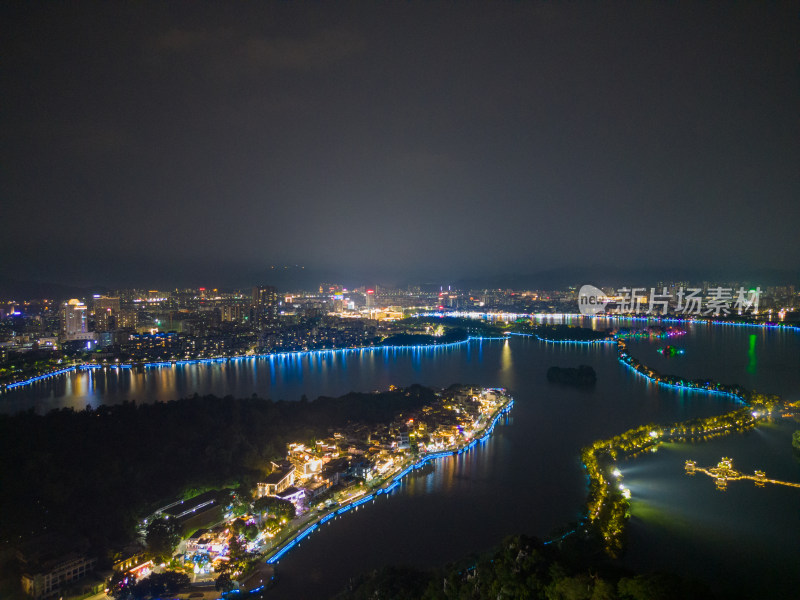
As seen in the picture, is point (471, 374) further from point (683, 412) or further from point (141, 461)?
point (141, 461)

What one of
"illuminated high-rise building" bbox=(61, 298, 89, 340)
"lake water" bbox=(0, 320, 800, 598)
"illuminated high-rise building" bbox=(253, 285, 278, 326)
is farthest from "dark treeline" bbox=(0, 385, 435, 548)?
"illuminated high-rise building" bbox=(253, 285, 278, 326)

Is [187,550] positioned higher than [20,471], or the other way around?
[20,471]

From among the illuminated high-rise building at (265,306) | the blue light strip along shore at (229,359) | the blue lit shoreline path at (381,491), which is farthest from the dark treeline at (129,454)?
the illuminated high-rise building at (265,306)

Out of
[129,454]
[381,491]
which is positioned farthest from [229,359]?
[381,491]

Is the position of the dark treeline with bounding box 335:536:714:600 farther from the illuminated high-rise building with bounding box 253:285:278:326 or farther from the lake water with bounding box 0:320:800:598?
the illuminated high-rise building with bounding box 253:285:278:326

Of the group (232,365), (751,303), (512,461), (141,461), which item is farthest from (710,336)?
(141,461)
